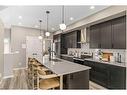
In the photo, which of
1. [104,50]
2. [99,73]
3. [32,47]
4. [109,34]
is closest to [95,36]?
[104,50]

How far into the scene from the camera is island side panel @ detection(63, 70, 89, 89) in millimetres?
3152

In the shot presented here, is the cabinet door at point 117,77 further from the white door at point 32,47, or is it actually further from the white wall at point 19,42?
the white wall at point 19,42

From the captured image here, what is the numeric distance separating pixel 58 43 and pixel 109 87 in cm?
544

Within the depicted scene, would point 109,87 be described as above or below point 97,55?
below

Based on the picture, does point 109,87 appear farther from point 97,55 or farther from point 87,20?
point 87,20

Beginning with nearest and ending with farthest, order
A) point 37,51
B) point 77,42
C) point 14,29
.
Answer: point 77,42 → point 14,29 → point 37,51

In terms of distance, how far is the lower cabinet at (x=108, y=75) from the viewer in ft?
12.4

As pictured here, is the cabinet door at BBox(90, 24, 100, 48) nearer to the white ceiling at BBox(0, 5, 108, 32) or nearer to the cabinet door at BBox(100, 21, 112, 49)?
the cabinet door at BBox(100, 21, 112, 49)

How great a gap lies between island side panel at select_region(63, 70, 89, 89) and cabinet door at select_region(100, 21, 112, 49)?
5.81ft

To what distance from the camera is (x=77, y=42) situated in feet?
23.1

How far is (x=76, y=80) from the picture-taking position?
10.5 ft
